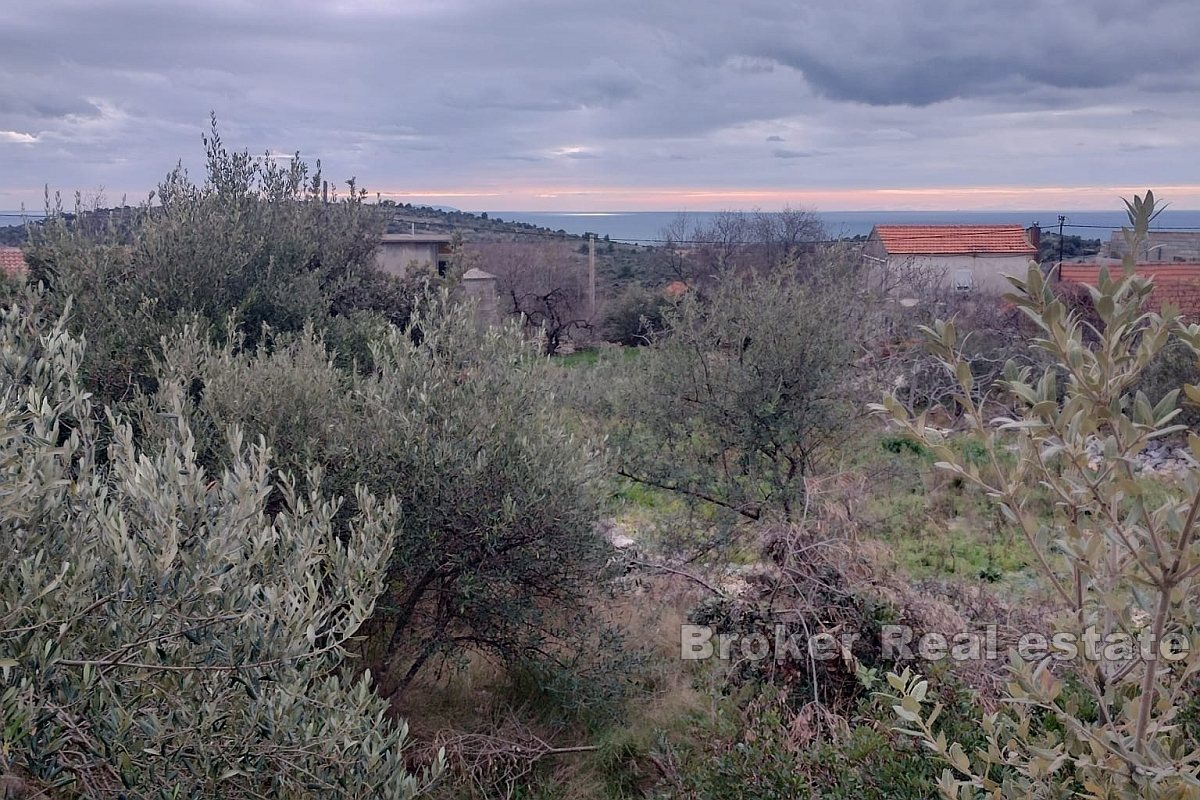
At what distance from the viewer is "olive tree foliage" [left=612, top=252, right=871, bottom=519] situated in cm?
790

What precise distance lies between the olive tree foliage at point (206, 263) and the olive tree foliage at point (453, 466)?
1.25 m

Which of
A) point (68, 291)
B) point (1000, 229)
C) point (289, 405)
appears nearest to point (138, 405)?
point (289, 405)

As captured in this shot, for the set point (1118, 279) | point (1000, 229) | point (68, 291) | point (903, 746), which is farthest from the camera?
point (1000, 229)

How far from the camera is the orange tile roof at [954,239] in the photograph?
96.1ft

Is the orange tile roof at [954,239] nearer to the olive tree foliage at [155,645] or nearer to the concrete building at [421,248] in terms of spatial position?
the concrete building at [421,248]

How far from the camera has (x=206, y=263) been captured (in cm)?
726

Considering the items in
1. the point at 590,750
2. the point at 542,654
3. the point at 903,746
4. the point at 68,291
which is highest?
the point at 68,291

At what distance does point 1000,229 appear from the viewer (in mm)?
31484

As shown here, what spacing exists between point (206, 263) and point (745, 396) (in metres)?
4.72

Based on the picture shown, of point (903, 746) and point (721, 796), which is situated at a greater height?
point (903, 746)

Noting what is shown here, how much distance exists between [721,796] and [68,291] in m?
5.98

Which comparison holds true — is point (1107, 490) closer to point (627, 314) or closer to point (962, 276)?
point (627, 314)

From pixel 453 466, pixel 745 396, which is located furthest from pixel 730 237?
pixel 453 466

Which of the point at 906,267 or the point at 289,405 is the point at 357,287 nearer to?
the point at 289,405
